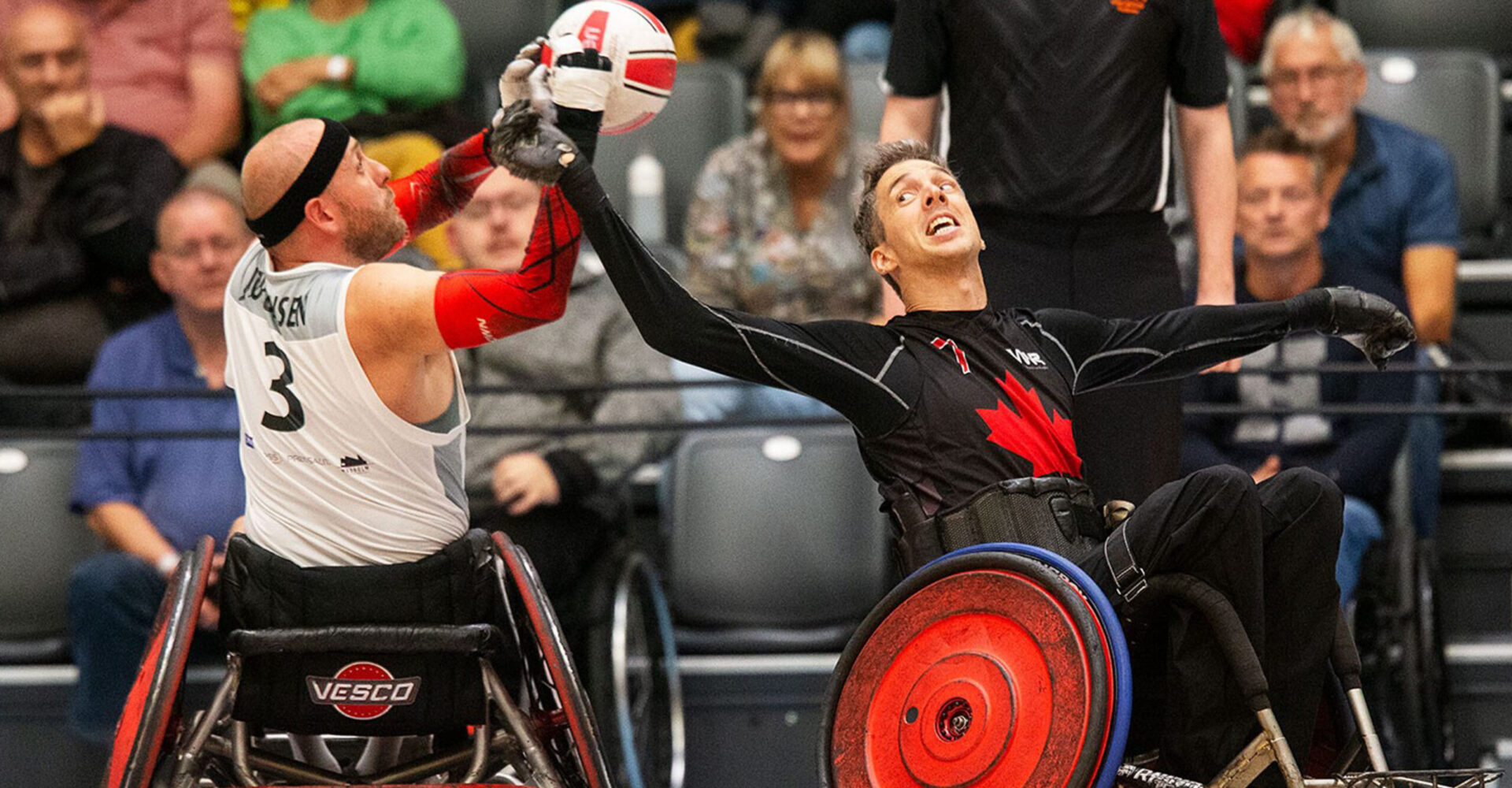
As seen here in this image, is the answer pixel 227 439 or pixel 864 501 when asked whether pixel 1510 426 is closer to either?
pixel 864 501

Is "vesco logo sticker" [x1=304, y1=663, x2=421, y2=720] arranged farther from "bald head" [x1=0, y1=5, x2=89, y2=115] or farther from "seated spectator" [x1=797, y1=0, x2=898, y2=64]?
"seated spectator" [x1=797, y1=0, x2=898, y2=64]

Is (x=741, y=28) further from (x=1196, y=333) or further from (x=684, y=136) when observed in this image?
(x=1196, y=333)

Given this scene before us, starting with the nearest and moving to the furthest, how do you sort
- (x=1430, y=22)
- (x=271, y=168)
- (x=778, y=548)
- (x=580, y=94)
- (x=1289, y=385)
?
(x=580, y=94), (x=271, y=168), (x=778, y=548), (x=1289, y=385), (x=1430, y=22)

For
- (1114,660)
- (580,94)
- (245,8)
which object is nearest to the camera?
(1114,660)

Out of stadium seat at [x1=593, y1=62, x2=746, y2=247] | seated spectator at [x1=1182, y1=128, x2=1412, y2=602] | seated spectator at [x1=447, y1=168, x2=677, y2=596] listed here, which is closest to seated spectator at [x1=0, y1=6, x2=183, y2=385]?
seated spectator at [x1=447, y1=168, x2=677, y2=596]

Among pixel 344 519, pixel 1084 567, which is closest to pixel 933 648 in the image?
pixel 1084 567

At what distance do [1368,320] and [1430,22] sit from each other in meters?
3.26

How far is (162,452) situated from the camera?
4.54 meters

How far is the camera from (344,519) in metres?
3.02

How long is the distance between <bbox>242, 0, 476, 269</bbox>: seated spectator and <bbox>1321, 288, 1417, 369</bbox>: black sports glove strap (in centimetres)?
292

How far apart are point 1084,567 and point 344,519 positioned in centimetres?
114

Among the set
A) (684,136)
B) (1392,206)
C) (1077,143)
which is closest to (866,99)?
(684,136)

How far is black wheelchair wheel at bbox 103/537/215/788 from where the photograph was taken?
2.75 metres

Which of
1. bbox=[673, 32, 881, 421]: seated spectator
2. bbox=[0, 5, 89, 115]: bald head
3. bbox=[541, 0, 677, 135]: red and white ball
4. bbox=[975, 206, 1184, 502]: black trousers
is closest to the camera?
bbox=[541, 0, 677, 135]: red and white ball
